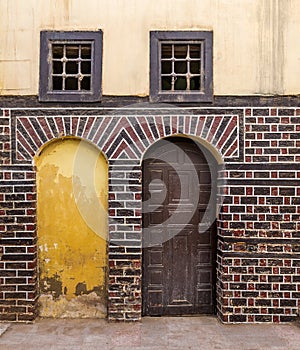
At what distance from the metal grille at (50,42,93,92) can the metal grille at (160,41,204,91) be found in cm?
90

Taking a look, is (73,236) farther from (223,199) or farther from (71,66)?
(71,66)

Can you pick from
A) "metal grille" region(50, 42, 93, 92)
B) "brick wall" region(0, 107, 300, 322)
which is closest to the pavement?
"brick wall" region(0, 107, 300, 322)

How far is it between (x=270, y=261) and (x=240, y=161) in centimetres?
125

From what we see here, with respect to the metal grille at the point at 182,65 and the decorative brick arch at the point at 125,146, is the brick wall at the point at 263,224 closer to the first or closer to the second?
the decorative brick arch at the point at 125,146

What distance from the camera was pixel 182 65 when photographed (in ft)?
19.1

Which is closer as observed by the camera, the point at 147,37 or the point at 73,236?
the point at 147,37

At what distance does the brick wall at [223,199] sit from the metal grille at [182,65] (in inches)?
13.7

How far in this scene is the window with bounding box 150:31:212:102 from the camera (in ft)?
18.4

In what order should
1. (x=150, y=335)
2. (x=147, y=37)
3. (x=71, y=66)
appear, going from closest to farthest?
(x=150, y=335) < (x=147, y=37) < (x=71, y=66)

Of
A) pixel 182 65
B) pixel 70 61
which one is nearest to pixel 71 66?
pixel 70 61

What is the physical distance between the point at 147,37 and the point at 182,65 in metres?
0.56

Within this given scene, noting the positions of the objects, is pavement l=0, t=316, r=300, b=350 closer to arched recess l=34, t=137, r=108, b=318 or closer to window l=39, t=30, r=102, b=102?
arched recess l=34, t=137, r=108, b=318

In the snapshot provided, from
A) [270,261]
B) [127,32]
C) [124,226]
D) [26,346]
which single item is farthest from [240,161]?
[26,346]

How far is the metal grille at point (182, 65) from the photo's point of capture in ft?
18.6
